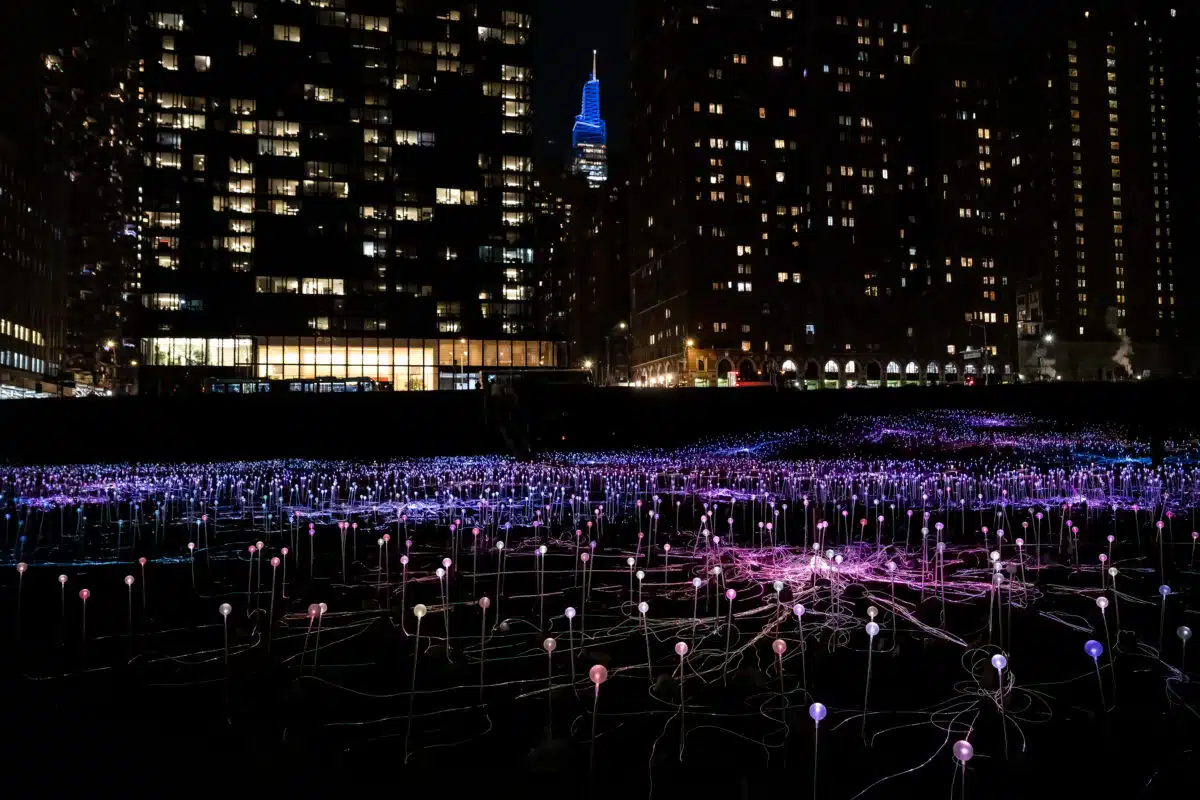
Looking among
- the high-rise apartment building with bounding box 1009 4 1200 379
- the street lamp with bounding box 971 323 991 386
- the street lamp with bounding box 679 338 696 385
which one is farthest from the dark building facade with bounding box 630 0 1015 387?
the high-rise apartment building with bounding box 1009 4 1200 379

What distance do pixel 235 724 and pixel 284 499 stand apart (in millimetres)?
14194

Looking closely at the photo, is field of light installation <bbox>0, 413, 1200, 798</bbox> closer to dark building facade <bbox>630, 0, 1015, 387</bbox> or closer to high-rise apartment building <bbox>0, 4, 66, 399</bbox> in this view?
high-rise apartment building <bbox>0, 4, 66, 399</bbox>

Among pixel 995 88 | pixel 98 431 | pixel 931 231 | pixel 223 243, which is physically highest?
pixel 995 88

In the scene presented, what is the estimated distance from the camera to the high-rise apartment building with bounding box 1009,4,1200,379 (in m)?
141

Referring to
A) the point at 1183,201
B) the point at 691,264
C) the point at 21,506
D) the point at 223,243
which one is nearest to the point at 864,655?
the point at 21,506

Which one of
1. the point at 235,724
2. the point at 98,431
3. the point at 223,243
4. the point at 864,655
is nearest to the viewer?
the point at 235,724

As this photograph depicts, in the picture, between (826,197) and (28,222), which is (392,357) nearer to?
(28,222)

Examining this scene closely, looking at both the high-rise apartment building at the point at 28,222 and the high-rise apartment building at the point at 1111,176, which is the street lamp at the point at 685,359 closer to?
the high-rise apartment building at the point at 1111,176

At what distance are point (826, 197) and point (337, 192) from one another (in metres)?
76.3

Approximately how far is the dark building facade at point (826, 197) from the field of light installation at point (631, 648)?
111960 millimetres

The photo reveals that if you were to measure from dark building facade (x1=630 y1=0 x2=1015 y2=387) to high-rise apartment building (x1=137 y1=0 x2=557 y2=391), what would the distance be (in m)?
40.5

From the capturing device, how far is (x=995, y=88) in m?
144

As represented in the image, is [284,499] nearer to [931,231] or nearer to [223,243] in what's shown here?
[223,243]

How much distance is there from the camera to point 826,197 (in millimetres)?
131750
